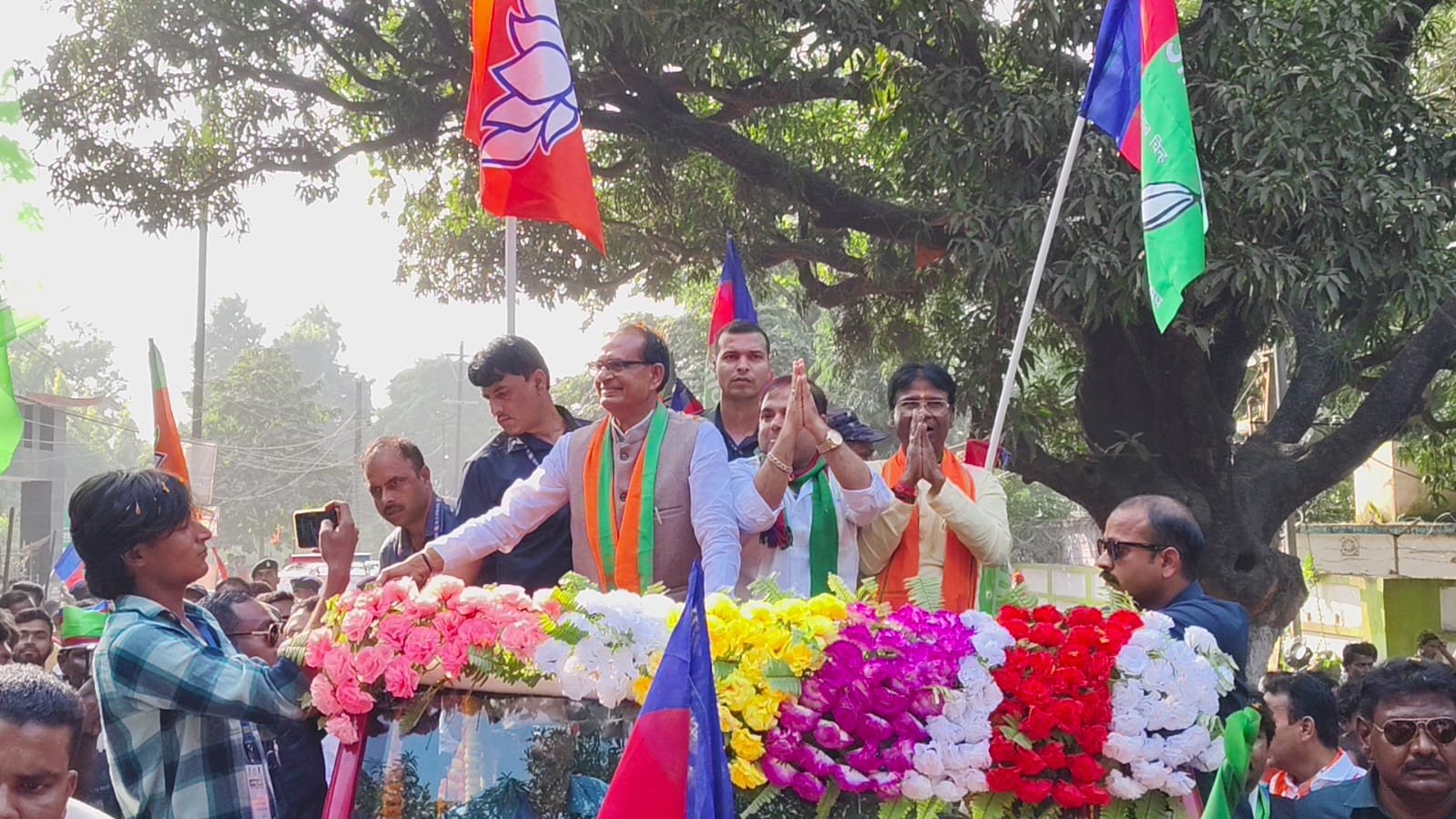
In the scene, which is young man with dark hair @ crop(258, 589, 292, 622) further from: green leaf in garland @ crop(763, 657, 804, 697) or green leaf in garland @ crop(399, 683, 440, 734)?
green leaf in garland @ crop(763, 657, 804, 697)

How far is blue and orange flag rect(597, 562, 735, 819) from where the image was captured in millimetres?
2557

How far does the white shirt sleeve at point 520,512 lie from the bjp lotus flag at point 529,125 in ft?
6.22

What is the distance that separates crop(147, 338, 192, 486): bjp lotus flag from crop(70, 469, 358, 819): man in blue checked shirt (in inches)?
223

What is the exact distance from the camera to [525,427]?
468 centimetres

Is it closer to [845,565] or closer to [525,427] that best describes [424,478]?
[525,427]

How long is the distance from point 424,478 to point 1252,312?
22.5 ft

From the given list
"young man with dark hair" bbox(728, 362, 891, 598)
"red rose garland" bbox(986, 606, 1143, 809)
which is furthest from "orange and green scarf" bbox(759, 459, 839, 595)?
"red rose garland" bbox(986, 606, 1143, 809)

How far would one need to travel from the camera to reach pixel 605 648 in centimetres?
296

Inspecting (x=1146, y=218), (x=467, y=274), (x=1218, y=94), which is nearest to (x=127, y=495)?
(x=1146, y=218)

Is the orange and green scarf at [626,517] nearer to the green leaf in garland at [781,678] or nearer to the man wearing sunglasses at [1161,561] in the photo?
the green leaf in garland at [781,678]

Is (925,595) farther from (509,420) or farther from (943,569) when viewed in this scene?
(509,420)

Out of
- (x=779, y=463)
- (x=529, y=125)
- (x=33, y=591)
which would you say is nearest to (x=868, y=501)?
(x=779, y=463)

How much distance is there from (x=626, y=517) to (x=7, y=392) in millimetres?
1685

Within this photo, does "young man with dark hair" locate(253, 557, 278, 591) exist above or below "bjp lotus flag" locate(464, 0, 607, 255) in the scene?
below
